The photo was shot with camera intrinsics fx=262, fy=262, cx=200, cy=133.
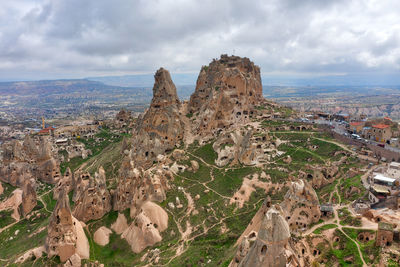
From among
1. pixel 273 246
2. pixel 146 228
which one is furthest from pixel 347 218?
pixel 146 228

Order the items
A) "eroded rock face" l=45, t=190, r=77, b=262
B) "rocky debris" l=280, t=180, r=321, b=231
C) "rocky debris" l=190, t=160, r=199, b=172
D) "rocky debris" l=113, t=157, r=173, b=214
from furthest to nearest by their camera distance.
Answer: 1. "rocky debris" l=190, t=160, r=199, b=172
2. "rocky debris" l=113, t=157, r=173, b=214
3. "eroded rock face" l=45, t=190, r=77, b=262
4. "rocky debris" l=280, t=180, r=321, b=231

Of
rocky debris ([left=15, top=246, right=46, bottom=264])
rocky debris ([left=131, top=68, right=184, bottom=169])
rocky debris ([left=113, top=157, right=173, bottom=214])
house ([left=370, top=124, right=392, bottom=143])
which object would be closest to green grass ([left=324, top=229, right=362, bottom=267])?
rocky debris ([left=113, top=157, right=173, bottom=214])

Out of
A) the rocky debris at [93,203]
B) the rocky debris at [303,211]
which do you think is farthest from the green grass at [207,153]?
the rocky debris at [303,211]

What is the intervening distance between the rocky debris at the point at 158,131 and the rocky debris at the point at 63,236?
29130 millimetres

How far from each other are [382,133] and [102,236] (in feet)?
263

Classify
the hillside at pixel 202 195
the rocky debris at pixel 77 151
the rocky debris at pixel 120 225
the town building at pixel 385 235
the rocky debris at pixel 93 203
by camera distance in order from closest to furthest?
the town building at pixel 385 235, the hillside at pixel 202 195, the rocky debris at pixel 120 225, the rocky debris at pixel 93 203, the rocky debris at pixel 77 151

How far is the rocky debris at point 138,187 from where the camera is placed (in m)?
60.3

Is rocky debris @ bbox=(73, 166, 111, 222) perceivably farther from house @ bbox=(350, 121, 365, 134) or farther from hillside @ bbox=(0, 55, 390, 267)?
house @ bbox=(350, 121, 365, 134)

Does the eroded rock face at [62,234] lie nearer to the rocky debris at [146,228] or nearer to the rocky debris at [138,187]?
the rocky debris at [146,228]

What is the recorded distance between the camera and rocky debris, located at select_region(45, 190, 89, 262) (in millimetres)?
47725

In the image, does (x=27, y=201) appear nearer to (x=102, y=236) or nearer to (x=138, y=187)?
(x=102, y=236)

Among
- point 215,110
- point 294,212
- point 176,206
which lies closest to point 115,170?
point 176,206

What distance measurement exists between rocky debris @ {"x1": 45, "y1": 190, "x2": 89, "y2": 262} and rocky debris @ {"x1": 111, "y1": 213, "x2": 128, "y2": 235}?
7.45 metres

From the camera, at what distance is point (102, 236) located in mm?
54938
